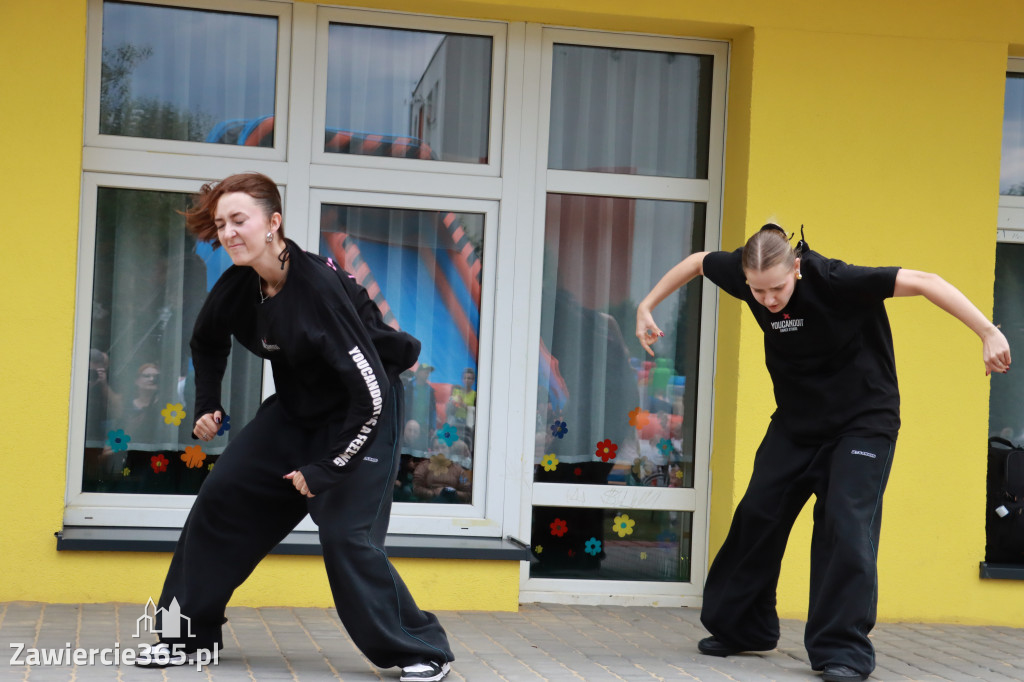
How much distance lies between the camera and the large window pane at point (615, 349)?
6621mm

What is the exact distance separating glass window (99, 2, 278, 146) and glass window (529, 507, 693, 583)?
8.64ft

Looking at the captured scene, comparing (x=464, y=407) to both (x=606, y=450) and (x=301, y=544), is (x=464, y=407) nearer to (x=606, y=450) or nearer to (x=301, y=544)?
(x=606, y=450)

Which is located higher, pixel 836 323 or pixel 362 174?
pixel 362 174

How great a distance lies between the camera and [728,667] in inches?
194

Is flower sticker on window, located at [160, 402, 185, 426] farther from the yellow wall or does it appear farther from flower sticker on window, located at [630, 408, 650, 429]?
flower sticker on window, located at [630, 408, 650, 429]

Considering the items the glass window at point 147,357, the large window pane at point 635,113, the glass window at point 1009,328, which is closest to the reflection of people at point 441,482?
the glass window at point 147,357

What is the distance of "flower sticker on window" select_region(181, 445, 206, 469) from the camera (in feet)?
20.4

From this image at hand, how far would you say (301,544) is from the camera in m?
5.93

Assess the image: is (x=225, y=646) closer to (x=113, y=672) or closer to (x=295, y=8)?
(x=113, y=672)

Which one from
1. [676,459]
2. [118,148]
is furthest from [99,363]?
[676,459]

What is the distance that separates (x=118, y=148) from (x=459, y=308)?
1965mm

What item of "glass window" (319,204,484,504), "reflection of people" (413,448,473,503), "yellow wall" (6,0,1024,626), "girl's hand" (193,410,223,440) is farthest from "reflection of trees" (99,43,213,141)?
"girl's hand" (193,410,223,440)

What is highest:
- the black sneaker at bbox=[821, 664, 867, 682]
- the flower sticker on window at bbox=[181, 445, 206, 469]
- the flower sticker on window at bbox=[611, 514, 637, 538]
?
the flower sticker on window at bbox=[181, 445, 206, 469]

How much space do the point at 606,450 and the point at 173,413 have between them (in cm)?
238
